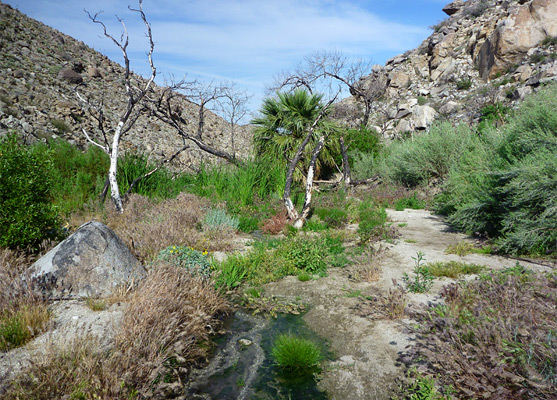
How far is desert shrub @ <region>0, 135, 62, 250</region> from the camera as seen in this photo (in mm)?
5840

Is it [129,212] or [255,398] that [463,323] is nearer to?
[255,398]

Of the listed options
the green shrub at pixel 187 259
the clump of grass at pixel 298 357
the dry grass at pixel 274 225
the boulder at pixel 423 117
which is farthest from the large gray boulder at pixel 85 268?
the boulder at pixel 423 117

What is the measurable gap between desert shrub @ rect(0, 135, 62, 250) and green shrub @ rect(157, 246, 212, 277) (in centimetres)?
222

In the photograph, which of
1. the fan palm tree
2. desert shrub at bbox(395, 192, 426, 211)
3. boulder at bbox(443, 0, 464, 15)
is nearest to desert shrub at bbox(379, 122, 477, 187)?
desert shrub at bbox(395, 192, 426, 211)

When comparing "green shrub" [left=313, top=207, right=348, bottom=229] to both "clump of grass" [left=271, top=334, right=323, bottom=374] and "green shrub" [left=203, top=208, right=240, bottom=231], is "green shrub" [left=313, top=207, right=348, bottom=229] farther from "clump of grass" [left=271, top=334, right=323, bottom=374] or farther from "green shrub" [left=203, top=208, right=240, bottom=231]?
"clump of grass" [left=271, top=334, right=323, bottom=374]

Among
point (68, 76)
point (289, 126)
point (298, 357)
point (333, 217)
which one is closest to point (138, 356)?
point (298, 357)

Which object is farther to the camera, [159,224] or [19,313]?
[159,224]

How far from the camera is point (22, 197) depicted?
19.5 ft

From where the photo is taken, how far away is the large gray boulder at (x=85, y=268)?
4664 millimetres

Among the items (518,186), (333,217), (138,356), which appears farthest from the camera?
(333,217)

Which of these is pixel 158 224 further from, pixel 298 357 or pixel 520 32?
pixel 520 32

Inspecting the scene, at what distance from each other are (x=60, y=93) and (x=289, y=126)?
18.2 m

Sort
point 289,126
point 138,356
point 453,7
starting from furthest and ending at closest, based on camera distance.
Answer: point 453,7 < point 289,126 < point 138,356

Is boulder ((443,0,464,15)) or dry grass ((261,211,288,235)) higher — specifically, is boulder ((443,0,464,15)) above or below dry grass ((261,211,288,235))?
above
